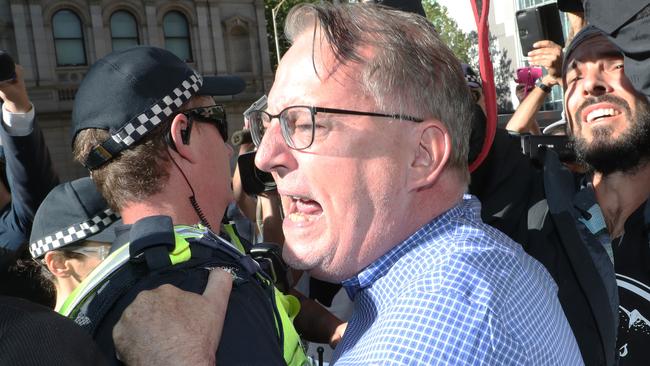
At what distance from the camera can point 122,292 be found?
1499 mm

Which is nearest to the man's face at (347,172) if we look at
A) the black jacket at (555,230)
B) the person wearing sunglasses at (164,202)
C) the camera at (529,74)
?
the person wearing sunglasses at (164,202)

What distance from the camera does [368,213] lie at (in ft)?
4.85

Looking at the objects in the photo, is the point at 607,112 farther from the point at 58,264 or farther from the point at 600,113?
the point at 58,264

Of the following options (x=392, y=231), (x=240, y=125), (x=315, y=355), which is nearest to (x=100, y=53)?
(x=240, y=125)

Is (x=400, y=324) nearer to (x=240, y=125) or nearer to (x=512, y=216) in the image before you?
(x=512, y=216)

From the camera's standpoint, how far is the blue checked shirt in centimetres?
117

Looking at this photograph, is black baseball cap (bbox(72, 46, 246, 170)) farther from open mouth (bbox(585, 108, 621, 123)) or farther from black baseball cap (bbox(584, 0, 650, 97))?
open mouth (bbox(585, 108, 621, 123))

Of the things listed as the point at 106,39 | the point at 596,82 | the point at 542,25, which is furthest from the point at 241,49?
A: the point at 596,82

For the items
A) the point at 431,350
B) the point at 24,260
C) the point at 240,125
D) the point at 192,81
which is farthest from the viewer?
the point at 240,125

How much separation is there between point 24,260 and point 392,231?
118 inches

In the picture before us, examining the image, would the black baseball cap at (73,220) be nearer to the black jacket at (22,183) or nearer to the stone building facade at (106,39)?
the black jacket at (22,183)

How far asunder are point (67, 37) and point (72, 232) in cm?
2118

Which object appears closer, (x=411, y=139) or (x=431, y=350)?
(x=431, y=350)

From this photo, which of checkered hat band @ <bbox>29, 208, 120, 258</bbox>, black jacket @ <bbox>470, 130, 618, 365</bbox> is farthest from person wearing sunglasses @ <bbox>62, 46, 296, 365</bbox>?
black jacket @ <bbox>470, 130, 618, 365</bbox>
